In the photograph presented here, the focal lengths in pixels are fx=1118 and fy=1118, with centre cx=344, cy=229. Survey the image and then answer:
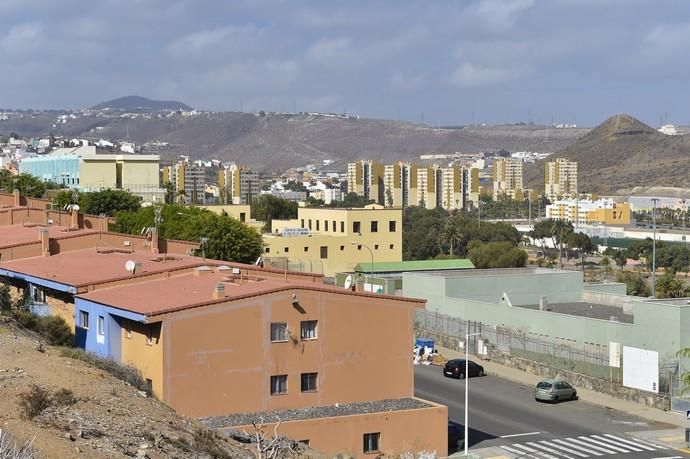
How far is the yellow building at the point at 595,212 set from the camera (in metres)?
183

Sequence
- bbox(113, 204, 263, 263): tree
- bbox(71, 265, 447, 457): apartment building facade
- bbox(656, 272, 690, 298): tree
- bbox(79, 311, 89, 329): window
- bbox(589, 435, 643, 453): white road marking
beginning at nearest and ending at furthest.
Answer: bbox(71, 265, 447, 457): apartment building facade → bbox(79, 311, 89, 329): window → bbox(589, 435, 643, 453): white road marking → bbox(113, 204, 263, 263): tree → bbox(656, 272, 690, 298): tree

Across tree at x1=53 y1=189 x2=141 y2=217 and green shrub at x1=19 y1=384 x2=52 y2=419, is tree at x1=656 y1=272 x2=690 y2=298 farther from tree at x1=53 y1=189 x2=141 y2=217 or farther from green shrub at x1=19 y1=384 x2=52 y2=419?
green shrub at x1=19 y1=384 x2=52 y2=419

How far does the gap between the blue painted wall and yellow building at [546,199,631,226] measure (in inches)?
6091

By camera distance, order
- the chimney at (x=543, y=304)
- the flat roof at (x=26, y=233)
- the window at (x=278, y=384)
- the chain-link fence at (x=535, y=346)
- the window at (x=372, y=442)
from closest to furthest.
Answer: the window at (x=372, y=442), the window at (x=278, y=384), the chain-link fence at (x=535, y=346), the flat roof at (x=26, y=233), the chimney at (x=543, y=304)

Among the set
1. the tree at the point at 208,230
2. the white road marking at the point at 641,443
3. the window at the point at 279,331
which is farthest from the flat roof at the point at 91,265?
the tree at the point at 208,230

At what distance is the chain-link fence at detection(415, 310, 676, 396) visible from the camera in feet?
125

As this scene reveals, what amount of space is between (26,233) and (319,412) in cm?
2176

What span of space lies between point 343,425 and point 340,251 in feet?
166

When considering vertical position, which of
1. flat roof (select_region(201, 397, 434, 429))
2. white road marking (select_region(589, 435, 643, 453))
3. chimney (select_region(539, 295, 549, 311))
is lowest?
white road marking (select_region(589, 435, 643, 453))

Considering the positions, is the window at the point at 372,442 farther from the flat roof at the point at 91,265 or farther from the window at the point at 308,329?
the flat roof at the point at 91,265

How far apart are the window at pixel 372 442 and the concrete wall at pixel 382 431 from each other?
10 centimetres

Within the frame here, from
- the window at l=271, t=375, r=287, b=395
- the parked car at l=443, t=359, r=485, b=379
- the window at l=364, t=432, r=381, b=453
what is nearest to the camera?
the window at l=364, t=432, r=381, b=453

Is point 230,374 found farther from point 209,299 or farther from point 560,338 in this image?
point 560,338

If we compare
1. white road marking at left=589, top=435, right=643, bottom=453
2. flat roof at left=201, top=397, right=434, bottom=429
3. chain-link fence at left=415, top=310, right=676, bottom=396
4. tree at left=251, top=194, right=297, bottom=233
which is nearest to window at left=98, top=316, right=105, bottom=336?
flat roof at left=201, top=397, right=434, bottom=429
